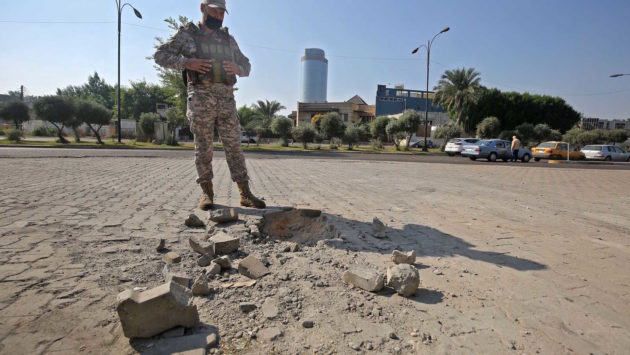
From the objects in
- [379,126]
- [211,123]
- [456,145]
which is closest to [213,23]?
[211,123]

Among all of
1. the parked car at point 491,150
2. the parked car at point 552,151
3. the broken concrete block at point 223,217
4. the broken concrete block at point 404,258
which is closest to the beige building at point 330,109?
the parked car at point 552,151

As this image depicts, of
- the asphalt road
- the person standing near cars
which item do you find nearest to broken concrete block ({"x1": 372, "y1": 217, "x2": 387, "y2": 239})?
the asphalt road

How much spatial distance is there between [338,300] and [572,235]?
8.76 feet

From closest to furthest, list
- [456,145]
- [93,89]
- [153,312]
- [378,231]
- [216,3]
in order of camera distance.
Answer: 1. [153,312]
2. [378,231]
3. [216,3]
4. [456,145]
5. [93,89]

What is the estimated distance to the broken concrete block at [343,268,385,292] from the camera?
178 centimetres

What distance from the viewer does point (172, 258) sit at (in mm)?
2088

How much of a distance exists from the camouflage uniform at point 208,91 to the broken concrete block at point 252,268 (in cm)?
182

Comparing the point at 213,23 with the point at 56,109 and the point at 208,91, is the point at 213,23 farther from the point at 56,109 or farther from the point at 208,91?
the point at 56,109

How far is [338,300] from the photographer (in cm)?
170

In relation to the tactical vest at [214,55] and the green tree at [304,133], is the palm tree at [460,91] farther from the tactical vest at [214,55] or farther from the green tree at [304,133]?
the tactical vest at [214,55]

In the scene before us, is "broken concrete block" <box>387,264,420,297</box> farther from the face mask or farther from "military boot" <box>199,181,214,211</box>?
the face mask

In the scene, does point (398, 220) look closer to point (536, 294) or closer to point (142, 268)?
point (536, 294)

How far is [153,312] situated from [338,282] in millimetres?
952

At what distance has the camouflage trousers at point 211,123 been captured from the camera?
11.4 ft
